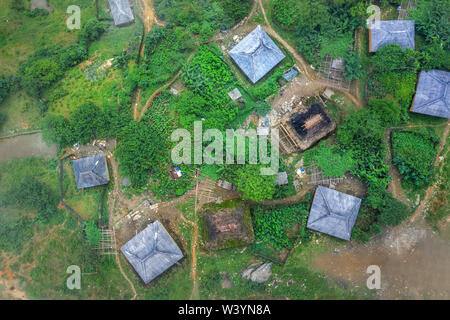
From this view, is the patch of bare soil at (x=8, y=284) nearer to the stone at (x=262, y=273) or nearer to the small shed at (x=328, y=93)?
the stone at (x=262, y=273)

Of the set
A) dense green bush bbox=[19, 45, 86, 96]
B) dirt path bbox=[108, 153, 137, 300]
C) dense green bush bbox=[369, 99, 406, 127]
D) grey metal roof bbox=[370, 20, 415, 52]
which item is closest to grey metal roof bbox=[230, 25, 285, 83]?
grey metal roof bbox=[370, 20, 415, 52]

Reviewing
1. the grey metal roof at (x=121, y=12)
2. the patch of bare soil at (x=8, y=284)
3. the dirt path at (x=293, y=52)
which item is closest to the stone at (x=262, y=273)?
the dirt path at (x=293, y=52)

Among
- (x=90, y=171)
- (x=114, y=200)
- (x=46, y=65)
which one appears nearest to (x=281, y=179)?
(x=114, y=200)

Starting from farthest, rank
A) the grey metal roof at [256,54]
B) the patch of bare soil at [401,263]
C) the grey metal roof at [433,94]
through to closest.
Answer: the grey metal roof at [256,54], the patch of bare soil at [401,263], the grey metal roof at [433,94]

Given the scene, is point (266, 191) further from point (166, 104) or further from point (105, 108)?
point (105, 108)

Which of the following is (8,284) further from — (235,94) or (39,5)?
(39,5)

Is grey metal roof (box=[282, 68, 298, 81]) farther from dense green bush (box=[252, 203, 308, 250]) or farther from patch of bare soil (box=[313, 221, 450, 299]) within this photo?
patch of bare soil (box=[313, 221, 450, 299])
